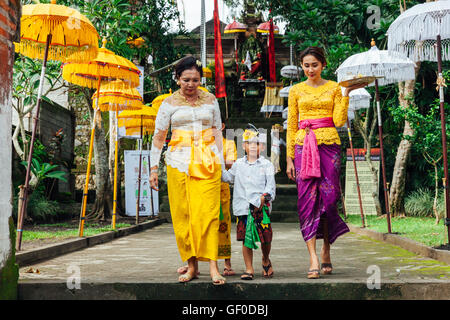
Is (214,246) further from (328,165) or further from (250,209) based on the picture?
(328,165)

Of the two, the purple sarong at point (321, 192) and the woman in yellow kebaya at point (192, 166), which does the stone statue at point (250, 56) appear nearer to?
the purple sarong at point (321, 192)

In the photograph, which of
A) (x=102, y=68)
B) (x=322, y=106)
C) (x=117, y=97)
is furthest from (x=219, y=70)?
(x=322, y=106)

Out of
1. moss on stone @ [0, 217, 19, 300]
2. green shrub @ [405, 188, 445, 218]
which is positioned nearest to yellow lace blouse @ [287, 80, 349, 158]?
moss on stone @ [0, 217, 19, 300]

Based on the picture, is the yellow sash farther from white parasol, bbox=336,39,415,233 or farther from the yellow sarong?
white parasol, bbox=336,39,415,233

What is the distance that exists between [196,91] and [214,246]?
4.37 ft

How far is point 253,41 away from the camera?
23.4 meters

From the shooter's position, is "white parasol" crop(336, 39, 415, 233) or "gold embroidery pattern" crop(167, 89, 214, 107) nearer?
"gold embroidery pattern" crop(167, 89, 214, 107)

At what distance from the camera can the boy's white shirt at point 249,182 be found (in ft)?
14.6

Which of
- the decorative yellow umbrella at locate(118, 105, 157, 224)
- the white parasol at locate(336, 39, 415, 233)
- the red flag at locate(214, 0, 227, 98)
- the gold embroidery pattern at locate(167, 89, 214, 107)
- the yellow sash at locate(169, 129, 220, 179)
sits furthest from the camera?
the red flag at locate(214, 0, 227, 98)

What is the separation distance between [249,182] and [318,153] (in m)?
0.70

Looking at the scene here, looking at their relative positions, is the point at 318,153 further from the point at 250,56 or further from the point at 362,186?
the point at 250,56

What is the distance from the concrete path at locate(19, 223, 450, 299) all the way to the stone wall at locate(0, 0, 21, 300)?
23 centimetres

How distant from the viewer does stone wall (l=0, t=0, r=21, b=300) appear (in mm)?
3779

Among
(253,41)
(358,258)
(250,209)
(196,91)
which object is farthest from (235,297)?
(253,41)
